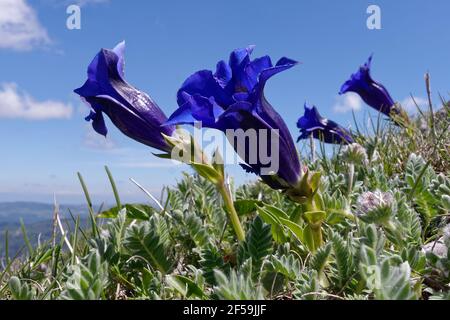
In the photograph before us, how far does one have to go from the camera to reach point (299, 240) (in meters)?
2.06

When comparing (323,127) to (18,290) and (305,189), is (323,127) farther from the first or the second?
(18,290)

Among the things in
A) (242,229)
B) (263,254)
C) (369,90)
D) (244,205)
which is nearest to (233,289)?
(263,254)

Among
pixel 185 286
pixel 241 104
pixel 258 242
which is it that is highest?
pixel 241 104

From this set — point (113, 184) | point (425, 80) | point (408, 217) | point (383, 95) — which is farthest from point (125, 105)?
point (383, 95)

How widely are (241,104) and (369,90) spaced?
12.0 feet

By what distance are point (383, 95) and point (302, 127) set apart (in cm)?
94

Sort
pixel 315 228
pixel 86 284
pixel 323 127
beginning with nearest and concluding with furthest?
pixel 86 284 < pixel 315 228 < pixel 323 127

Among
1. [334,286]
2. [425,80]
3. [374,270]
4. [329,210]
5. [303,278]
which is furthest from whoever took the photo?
[425,80]

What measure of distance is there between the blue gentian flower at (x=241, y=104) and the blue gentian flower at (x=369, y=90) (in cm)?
328

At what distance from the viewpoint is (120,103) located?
216 cm

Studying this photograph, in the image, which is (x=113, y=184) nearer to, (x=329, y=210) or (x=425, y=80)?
(x=329, y=210)

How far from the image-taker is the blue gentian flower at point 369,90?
5.07m

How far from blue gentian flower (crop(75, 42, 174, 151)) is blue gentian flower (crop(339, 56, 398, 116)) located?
10.5 feet

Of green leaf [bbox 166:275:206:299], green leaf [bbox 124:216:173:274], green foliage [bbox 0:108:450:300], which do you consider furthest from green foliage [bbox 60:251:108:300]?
green leaf [bbox 124:216:173:274]
